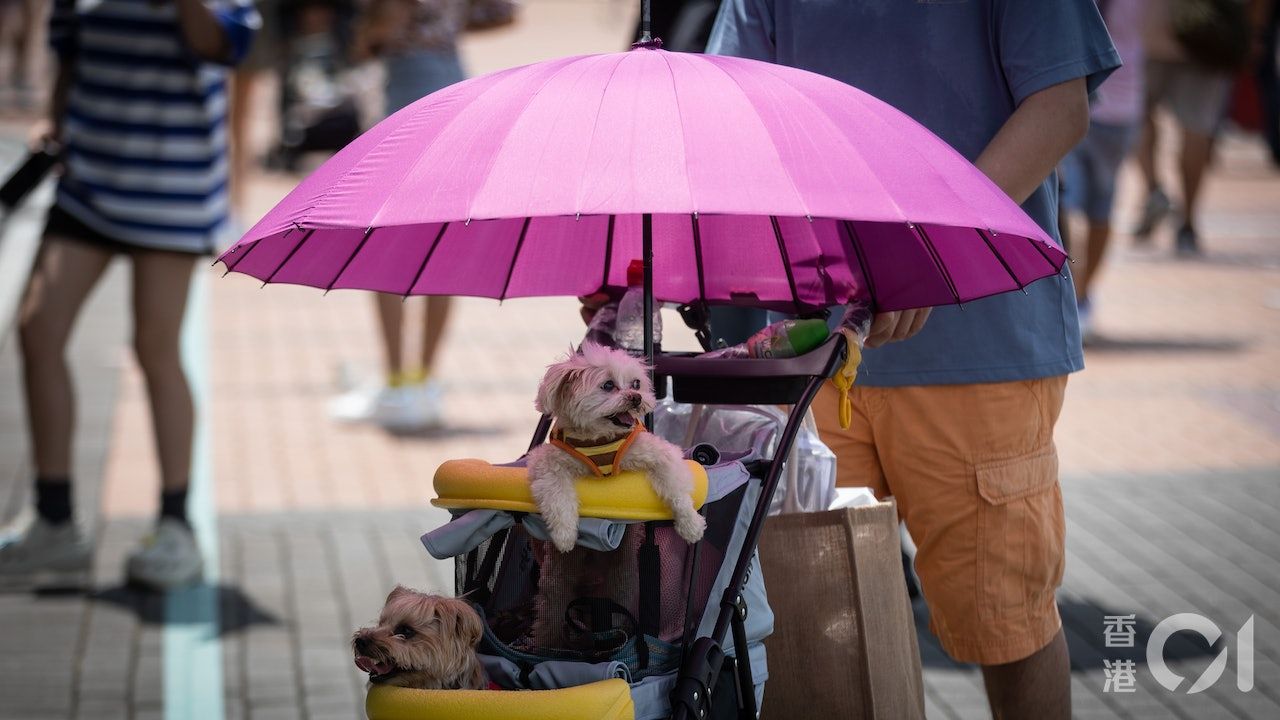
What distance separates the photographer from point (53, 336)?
495 centimetres

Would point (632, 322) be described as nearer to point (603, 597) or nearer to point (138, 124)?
point (603, 597)

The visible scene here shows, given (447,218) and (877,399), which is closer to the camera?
(447,218)

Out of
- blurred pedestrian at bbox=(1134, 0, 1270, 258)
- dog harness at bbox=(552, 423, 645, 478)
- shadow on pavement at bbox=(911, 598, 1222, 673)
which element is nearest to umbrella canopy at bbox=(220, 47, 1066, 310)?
dog harness at bbox=(552, 423, 645, 478)

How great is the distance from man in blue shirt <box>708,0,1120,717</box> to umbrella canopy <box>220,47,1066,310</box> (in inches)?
7.9

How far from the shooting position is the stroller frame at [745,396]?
8.42 ft

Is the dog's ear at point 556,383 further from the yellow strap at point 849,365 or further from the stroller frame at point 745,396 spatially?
the yellow strap at point 849,365

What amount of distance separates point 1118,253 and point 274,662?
30.0 ft

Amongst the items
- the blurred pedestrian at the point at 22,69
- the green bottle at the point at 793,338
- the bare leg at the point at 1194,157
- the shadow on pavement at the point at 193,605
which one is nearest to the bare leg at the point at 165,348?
the shadow on pavement at the point at 193,605

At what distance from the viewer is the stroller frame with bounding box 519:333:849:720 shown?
257 centimetres

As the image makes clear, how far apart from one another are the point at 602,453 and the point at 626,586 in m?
0.26

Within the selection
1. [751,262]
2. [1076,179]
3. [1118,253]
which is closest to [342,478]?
[751,262]

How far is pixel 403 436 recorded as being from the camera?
7.10 meters

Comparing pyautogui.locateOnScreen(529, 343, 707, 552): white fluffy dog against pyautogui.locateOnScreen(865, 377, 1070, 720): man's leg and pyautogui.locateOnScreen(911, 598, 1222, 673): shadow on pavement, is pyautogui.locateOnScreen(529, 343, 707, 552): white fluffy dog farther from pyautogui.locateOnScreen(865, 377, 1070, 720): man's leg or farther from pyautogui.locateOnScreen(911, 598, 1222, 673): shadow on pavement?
pyautogui.locateOnScreen(911, 598, 1222, 673): shadow on pavement

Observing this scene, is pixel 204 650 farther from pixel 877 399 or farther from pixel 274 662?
pixel 877 399
